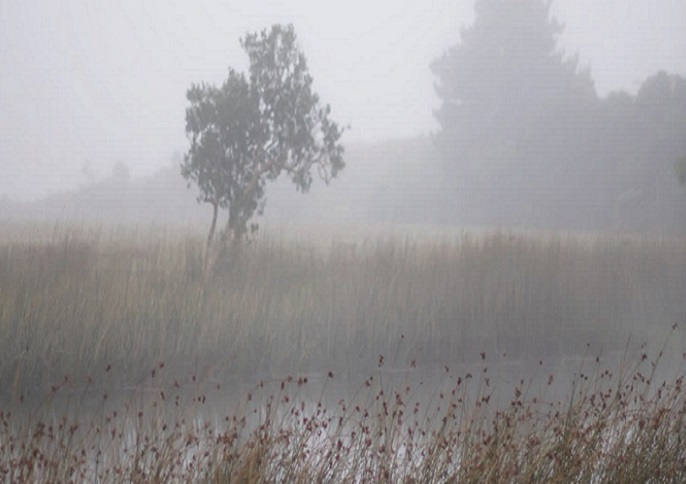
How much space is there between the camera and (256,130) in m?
6.44

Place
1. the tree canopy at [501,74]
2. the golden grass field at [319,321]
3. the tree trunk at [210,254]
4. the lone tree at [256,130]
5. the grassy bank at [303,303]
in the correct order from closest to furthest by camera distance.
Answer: the golden grass field at [319,321] → the grassy bank at [303,303] → the tree trunk at [210,254] → the lone tree at [256,130] → the tree canopy at [501,74]

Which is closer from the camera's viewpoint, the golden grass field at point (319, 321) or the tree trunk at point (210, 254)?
the golden grass field at point (319, 321)

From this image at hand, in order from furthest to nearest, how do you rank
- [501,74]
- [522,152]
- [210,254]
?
[501,74]
[522,152]
[210,254]

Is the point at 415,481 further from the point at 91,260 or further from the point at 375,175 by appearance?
the point at 375,175

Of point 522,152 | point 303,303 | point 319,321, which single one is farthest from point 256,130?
point 522,152

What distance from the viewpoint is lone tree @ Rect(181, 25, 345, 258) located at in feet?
21.0

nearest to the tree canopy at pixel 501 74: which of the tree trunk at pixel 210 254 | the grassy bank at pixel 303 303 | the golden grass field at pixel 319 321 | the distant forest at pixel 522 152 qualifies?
the distant forest at pixel 522 152

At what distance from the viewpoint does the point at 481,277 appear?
6625mm

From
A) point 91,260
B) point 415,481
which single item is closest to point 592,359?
point 91,260

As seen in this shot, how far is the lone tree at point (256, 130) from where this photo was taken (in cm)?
641

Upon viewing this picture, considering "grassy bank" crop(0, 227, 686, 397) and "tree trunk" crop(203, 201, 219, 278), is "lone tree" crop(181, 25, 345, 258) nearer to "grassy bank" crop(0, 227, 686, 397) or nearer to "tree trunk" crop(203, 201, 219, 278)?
"tree trunk" crop(203, 201, 219, 278)

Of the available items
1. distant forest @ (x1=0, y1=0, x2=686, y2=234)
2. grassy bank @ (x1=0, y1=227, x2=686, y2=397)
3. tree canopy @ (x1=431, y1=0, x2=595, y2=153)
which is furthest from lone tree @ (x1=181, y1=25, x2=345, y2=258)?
tree canopy @ (x1=431, y1=0, x2=595, y2=153)

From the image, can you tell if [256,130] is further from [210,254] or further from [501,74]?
[501,74]

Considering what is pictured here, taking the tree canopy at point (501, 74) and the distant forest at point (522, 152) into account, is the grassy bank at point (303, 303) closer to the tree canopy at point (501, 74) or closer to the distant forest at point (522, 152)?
the distant forest at point (522, 152)
